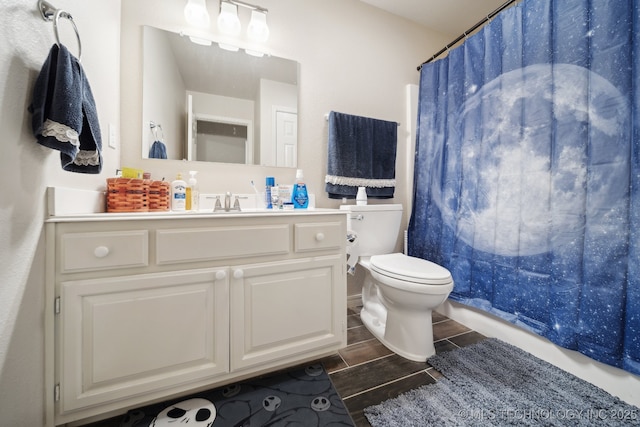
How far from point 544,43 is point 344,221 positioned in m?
1.32

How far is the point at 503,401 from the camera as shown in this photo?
0.94m

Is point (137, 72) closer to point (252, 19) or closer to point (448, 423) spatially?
point (252, 19)

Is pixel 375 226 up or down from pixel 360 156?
down

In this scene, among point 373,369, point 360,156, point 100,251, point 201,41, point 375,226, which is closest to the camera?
point 100,251

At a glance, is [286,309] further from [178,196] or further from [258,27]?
[258,27]

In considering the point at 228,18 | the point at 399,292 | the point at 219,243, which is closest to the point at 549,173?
the point at 399,292

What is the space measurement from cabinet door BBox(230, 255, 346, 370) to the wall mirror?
77cm

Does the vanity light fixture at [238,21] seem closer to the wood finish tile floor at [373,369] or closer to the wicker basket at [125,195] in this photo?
the wicker basket at [125,195]

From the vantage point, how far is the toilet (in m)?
1.13

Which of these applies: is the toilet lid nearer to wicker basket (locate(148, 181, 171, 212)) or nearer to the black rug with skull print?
the black rug with skull print

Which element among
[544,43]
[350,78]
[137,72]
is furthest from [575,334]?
[137,72]

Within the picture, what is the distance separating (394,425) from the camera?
2.73 ft

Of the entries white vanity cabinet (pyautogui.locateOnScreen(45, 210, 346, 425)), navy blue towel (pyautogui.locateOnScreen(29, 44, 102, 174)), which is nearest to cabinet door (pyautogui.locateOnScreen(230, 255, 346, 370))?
white vanity cabinet (pyautogui.locateOnScreen(45, 210, 346, 425))

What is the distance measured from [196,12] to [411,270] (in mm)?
1825
